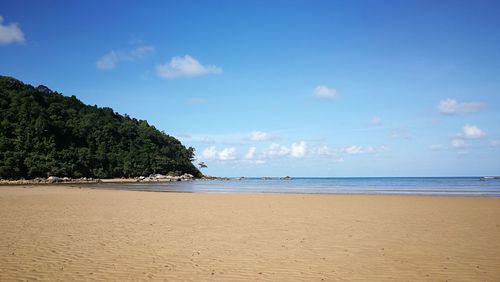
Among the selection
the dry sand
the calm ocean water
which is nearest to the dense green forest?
the calm ocean water

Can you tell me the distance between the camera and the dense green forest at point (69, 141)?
91688 millimetres

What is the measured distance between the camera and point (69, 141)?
11488 cm

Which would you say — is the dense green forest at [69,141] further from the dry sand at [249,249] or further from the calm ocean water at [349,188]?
the dry sand at [249,249]

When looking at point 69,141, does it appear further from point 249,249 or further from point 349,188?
point 249,249

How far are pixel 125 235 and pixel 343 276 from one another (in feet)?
25.7

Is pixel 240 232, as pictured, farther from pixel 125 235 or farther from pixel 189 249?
pixel 125 235

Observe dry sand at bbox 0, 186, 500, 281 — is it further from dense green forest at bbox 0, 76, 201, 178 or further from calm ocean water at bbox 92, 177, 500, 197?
dense green forest at bbox 0, 76, 201, 178

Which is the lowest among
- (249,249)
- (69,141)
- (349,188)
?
(249,249)

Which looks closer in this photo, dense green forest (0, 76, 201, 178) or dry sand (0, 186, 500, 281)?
dry sand (0, 186, 500, 281)

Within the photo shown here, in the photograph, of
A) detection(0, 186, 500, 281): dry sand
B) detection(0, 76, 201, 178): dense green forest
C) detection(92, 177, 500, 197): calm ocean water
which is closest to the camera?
detection(0, 186, 500, 281): dry sand

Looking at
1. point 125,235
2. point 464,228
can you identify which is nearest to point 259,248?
point 125,235

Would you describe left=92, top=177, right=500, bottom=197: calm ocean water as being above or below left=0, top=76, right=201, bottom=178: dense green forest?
below

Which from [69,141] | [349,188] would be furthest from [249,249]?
[69,141]

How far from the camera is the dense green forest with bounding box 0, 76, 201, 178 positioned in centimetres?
9169
